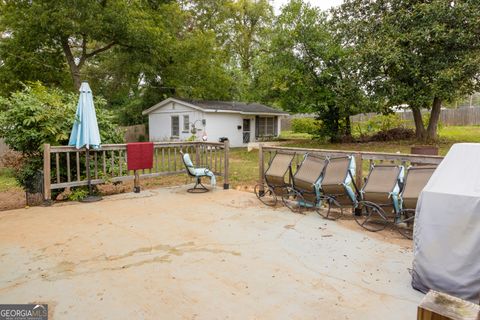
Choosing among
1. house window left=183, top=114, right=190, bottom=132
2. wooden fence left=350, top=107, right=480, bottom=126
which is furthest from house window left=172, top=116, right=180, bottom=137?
wooden fence left=350, top=107, right=480, bottom=126

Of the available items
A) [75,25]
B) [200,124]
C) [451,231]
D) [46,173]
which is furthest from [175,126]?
[451,231]

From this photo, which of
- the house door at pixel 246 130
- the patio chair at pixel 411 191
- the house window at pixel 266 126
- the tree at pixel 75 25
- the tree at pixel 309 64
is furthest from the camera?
the house window at pixel 266 126

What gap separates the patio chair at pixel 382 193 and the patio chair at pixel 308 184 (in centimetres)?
77

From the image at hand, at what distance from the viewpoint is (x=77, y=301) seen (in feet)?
8.89

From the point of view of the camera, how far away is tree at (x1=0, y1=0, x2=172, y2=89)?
14.8 meters

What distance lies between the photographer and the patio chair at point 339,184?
4887 millimetres

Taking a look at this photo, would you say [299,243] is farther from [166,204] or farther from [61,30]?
[61,30]

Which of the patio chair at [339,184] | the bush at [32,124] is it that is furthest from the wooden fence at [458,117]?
the bush at [32,124]

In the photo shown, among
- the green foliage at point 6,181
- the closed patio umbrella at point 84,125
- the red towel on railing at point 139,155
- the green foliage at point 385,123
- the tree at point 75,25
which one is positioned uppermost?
the tree at point 75,25

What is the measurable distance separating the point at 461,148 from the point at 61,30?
54.8 ft

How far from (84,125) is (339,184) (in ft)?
14.5

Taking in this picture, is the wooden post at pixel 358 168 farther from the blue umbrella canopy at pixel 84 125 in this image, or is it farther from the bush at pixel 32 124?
the bush at pixel 32 124

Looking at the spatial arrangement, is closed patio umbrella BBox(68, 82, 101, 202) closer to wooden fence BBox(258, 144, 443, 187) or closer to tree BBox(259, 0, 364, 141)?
wooden fence BBox(258, 144, 443, 187)

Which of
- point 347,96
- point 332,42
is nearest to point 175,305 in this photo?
point 347,96
